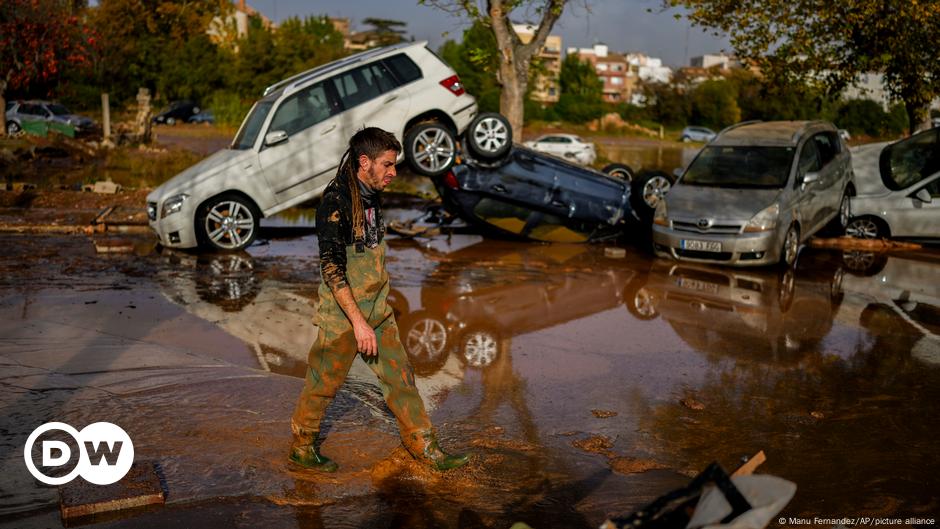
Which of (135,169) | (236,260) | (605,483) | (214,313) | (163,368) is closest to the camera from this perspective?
(605,483)

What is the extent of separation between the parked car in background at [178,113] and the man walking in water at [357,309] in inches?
1860

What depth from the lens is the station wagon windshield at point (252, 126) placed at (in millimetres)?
12352

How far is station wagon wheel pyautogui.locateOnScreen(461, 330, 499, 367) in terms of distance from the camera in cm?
751

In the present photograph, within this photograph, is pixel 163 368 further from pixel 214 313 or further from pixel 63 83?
pixel 63 83

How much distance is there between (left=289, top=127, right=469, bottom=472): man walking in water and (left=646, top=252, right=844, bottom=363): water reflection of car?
12.8 ft

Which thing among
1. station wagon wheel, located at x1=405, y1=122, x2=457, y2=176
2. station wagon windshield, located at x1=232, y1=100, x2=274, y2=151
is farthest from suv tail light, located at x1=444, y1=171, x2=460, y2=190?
station wagon windshield, located at x1=232, y1=100, x2=274, y2=151

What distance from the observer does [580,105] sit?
67.3m

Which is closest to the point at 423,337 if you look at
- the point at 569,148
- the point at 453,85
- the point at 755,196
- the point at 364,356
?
the point at 364,356

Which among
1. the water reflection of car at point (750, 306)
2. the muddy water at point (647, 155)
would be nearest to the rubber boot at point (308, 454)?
the water reflection of car at point (750, 306)

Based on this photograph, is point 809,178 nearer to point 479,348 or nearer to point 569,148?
point 479,348

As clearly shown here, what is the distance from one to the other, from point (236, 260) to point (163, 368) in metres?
5.18

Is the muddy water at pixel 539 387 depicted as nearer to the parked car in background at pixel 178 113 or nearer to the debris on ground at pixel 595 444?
the debris on ground at pixel 595 444

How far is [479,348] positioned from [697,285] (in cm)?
409

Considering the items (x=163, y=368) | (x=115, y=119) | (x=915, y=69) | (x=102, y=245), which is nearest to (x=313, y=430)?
(x=163, y=368)
